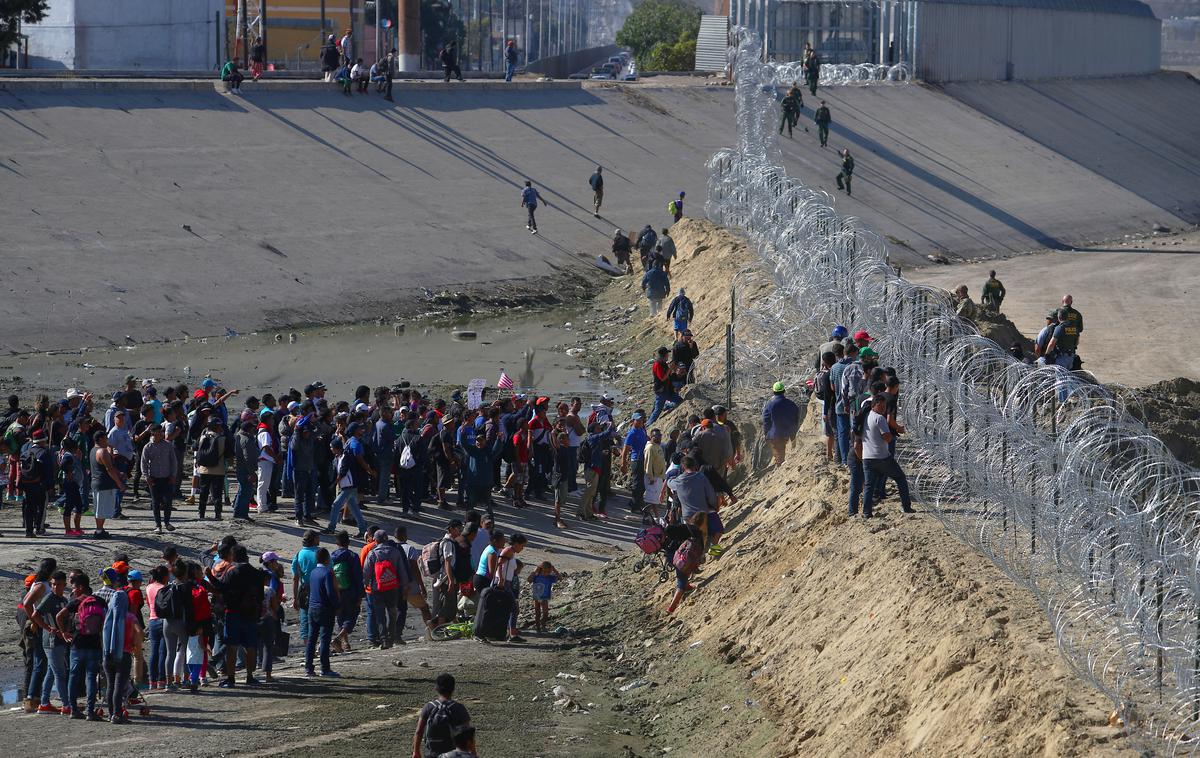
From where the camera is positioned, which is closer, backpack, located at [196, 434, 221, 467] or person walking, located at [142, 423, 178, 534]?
person walking, located at [142, 423, 178, 534]

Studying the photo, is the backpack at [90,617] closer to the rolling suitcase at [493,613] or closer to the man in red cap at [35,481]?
the rolling suitcase at [493,613]

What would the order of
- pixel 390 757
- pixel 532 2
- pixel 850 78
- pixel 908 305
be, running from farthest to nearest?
pixel 532 2 → pixel 850 78 → pixel 908 305 → pixel 390 757

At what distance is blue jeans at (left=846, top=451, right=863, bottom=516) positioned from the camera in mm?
13859

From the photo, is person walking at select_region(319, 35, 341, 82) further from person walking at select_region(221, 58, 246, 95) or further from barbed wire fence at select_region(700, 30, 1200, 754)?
barbed wire fence at select_region(700, 30, 1200, 754)

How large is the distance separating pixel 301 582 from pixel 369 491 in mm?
5751

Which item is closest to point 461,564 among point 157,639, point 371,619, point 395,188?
point 371,619

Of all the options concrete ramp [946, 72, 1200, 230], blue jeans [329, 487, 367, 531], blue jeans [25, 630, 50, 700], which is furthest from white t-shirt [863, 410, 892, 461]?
concrete ramp [946, 72, 1200, 230]

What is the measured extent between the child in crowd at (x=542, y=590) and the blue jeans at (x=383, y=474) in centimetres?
397

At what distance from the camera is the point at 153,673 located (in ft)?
43.7

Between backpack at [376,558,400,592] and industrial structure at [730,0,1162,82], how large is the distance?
4910 centimetres

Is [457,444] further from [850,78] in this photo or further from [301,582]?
[850,78]

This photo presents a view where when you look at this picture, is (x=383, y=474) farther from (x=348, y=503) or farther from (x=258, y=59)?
(x=258, y=59)

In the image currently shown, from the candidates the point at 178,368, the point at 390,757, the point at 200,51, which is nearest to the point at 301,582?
the point at 390,757

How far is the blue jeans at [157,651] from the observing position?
13.2m
